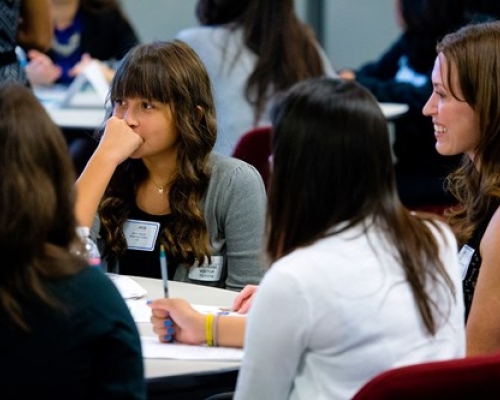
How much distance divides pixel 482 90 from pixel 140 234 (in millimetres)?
868

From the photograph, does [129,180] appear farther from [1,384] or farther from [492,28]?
[1,384]

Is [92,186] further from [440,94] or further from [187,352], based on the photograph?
[440,94]

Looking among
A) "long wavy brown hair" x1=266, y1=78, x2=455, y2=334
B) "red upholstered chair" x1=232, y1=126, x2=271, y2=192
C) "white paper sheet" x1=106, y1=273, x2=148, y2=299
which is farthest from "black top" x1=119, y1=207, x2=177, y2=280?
"red upholstered chair" x1=232, y1=126, x2=271, y2=192

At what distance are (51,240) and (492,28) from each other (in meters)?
1.26

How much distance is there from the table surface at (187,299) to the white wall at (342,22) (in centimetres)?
504

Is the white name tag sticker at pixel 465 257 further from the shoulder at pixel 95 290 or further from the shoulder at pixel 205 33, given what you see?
the shoulder at pixel 205 33

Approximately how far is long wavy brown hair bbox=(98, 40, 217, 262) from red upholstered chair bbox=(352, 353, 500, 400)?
3.60 feet

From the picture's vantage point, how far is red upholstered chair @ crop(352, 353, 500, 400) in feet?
5.22

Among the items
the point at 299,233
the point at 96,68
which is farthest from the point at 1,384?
the point at 96,68

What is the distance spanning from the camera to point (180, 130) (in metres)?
2.66

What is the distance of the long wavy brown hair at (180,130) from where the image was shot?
2629 millimetres

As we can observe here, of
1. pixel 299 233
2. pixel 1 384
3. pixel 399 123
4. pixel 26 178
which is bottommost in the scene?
pixel 399 123

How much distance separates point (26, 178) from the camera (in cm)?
162

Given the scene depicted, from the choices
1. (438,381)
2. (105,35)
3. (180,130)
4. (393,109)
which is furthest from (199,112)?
(105,35)
